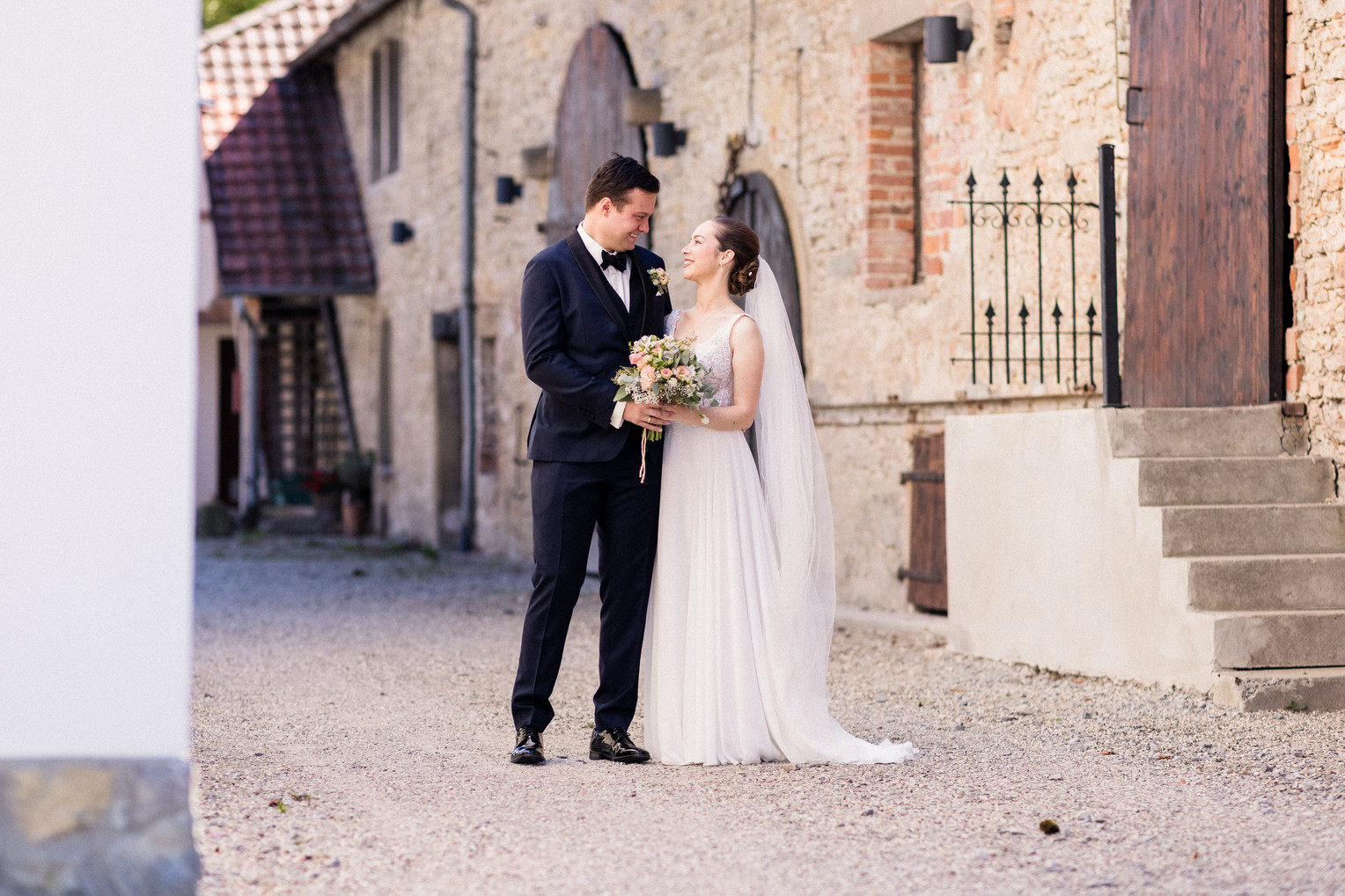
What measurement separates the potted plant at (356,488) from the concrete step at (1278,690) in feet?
42.8

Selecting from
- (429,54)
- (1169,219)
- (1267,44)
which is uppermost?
(429,54)

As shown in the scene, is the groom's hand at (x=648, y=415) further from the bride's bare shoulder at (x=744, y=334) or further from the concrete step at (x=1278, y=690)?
the concrete step at (x=1278, y=690)

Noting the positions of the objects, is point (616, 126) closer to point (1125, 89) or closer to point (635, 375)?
point (1125, 89)

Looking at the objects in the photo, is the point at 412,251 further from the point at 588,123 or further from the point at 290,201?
the point at 588,123

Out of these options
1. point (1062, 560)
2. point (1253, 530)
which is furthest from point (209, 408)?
point (1253, 530)

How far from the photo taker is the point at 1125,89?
738cm

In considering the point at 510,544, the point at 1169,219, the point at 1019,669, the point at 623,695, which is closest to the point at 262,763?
the point at 623,695

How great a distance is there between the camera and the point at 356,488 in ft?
58.2

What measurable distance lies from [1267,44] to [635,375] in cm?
333

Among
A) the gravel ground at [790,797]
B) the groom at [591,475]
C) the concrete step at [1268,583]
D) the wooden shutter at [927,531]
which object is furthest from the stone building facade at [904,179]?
the groom at [591,475]

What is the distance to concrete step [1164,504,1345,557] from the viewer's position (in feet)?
20.2

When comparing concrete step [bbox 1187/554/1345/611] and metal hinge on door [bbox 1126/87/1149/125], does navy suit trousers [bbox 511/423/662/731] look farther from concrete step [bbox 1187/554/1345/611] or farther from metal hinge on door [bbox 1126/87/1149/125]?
metal hinge on door [bbox 1126/87/1149/125]

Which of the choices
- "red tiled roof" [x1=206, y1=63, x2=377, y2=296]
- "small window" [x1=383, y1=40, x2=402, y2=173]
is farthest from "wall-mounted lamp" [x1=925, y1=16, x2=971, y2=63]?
"red tiled roof" [x1=206, y1=63, x2=377, y2=296]

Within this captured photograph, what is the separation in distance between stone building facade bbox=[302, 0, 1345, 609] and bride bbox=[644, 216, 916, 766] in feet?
7.25
